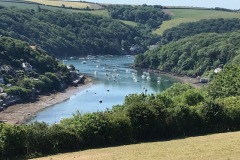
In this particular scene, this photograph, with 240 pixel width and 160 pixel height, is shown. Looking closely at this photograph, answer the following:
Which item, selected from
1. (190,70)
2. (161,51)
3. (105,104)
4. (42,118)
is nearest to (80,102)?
(105,104)

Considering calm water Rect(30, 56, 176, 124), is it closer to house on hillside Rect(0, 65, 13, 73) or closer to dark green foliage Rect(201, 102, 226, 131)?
house on hillside Rect(0, 65, 13, 73)

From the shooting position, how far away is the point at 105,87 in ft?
407

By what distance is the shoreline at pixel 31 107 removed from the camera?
80.9 m

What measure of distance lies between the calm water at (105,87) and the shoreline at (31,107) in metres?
1.50

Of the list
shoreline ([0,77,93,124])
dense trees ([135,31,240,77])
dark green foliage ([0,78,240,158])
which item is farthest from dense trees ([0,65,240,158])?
dense trees ([135,31,240,77])

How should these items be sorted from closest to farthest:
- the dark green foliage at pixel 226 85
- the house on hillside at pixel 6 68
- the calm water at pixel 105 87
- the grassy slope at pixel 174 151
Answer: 1. the grassy slope at pixel 174 151
2. the dark green foliage at pixel 226 85
3. the calm water at pixel 105 87
4. the house on hillside at pixel 6 68

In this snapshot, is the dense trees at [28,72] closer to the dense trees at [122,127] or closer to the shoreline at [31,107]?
the shoreline at [31,107]

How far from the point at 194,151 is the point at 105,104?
217 ft

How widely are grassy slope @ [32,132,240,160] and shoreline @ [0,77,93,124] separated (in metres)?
41.0

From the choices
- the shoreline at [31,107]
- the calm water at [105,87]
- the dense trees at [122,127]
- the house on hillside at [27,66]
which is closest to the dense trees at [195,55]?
the calm water at [105,87]

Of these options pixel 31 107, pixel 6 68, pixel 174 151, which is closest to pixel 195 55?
pixel 6 68

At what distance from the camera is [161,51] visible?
180875 mm

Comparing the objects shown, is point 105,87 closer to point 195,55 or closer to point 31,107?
point 31,107

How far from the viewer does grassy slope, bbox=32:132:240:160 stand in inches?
1259
